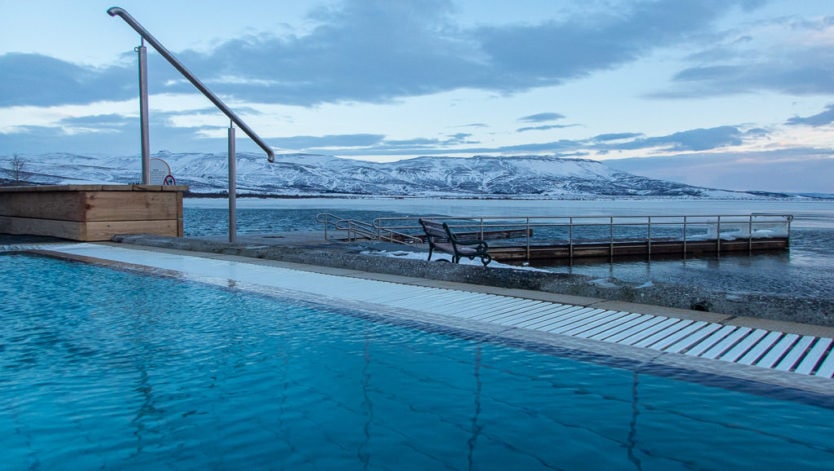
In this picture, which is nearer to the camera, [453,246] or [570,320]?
[570,320]

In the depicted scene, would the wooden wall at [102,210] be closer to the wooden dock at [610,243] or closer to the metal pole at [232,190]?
the metal pole at [232,190]

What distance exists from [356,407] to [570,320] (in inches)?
85.0

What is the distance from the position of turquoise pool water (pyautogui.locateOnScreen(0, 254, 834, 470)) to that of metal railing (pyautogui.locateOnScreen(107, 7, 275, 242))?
6.86 meters

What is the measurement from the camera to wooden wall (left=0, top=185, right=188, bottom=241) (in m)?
11.6

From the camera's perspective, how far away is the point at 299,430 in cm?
285

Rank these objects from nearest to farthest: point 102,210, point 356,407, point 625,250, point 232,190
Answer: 1. point 356,407
2. point 232,190
3. point 102,210
4. point 625,250

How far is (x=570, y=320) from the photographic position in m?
4.74

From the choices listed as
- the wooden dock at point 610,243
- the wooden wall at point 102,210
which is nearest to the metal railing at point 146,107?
the wooden wall at point 102,210

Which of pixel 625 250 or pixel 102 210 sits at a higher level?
pixel 102 210

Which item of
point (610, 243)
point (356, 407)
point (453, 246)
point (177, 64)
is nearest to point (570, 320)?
point (356, 407)

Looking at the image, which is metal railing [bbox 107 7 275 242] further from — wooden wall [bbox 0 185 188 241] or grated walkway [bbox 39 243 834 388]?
grated walkway [bbox 39 243 834 388]

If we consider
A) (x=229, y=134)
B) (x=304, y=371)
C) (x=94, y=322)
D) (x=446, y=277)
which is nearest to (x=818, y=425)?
(x=304, y=371)

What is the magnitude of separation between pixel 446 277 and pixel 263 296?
196 centimetres

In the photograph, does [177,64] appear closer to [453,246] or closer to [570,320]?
[453,246]
